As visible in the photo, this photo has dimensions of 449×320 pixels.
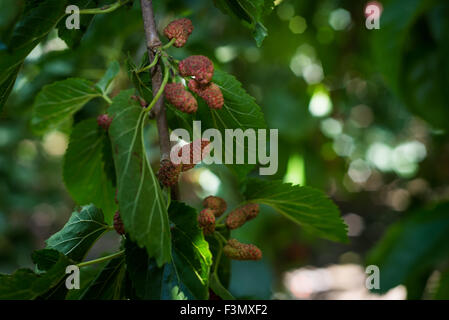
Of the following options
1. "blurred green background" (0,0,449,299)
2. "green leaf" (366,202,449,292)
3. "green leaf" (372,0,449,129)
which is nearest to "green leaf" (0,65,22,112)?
"blurred green background" (0,0,449,299)

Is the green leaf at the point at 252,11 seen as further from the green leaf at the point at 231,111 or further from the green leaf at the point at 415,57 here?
the green leaf at the point at 415,57

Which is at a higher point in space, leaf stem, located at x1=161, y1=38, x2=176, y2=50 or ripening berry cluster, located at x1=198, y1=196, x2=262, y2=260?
leaf stem, located at x1=161, y1=38, x2=176, y2=50

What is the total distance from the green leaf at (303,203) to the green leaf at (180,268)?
0.37ft

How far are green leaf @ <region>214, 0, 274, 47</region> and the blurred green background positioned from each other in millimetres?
106

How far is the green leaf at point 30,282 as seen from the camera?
40 centimetres

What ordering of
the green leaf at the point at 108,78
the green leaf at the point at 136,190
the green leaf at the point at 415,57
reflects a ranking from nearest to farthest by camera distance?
1. the green leaf at the point at 136,190
2. the green leaf at the point at 108,78
3. the green leaf at the point at 415,57

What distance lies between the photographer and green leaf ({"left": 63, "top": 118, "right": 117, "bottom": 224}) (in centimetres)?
51

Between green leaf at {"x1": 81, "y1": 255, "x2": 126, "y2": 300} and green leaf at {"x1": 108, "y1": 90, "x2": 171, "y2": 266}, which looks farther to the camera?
green leaf at {"x1": 81, "y1": 255, "x2": 126, "y2": 300}

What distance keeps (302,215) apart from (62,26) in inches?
12.7

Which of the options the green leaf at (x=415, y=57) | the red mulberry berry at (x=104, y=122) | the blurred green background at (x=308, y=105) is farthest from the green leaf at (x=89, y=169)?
the green leaf at (x=415, y=57)

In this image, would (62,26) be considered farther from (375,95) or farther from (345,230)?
(375,95)

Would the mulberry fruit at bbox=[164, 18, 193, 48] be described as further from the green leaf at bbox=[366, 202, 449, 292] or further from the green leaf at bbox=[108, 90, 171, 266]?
the green leaf at bbox=[366, 202, 449, 292]

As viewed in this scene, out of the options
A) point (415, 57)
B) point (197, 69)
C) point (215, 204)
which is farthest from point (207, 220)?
point (415, 57)
